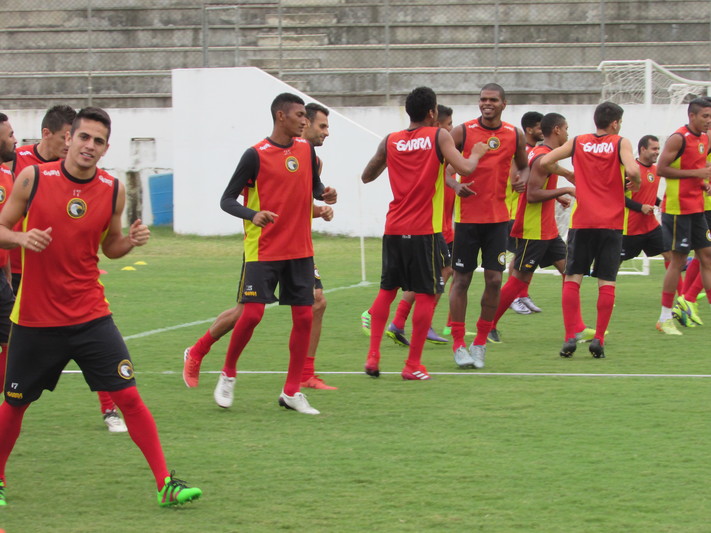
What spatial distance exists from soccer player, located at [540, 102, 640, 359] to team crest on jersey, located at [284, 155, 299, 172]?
2799 millimetres

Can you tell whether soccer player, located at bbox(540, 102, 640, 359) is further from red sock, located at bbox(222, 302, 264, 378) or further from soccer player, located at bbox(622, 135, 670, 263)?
red sock, located at bbox(222, 302, 264, 378)

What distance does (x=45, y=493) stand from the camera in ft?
16.8

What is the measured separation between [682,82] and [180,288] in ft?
29.1

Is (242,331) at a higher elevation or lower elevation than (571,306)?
higher

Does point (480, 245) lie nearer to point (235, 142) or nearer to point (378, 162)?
point (378, 162)

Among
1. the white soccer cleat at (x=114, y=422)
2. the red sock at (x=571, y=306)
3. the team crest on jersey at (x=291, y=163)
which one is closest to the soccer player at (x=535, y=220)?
the red sock at (x=571, y=306)

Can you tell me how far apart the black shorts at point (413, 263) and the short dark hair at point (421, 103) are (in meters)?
0.91

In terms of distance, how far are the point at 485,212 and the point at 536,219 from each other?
4.79 feet

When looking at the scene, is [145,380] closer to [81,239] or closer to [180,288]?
[81,239]

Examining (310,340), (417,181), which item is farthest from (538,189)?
(310,340)

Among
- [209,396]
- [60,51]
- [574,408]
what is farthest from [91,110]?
[60,51]

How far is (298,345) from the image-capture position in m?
6.91

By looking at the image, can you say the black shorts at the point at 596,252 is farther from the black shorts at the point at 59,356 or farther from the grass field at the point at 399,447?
the black shorts at the point at 59,356

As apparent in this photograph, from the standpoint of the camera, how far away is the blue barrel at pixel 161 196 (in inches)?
902
